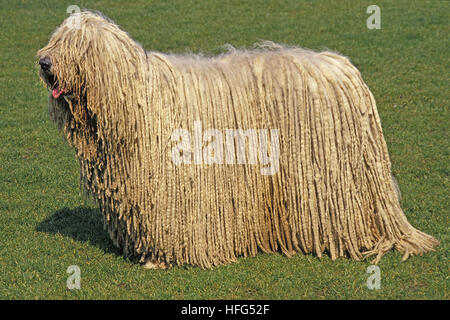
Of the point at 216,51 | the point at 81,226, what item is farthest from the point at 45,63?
the point at 216,51

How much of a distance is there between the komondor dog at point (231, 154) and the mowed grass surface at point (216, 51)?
22 centimetres

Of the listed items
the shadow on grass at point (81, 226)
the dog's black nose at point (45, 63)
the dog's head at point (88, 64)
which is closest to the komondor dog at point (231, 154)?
the dog's head at point (88, 64)

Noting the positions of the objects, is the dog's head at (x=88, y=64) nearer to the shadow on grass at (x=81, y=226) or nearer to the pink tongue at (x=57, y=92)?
the pink tongue at (x=57, y=92)

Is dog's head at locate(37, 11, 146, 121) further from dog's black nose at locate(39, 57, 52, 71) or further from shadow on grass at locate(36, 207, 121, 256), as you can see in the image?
shadow on grass at locate(36, 207, 121, 256)

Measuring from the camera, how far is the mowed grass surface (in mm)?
4953

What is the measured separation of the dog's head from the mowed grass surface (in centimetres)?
146

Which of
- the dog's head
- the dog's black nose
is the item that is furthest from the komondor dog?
the dog's black nose

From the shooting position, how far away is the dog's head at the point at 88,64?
14.9ft

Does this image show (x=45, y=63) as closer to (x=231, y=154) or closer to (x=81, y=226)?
(x=231, y=154)

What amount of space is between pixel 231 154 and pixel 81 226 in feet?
6.35

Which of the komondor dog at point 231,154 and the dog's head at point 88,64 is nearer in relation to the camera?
the dog's head at point 88,64

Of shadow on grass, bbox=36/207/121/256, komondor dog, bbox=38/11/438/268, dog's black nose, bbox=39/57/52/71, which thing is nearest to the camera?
dog's black nose, bbox=39/57/52/71

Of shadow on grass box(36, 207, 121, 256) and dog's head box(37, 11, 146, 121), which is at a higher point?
dog's head box(37, 11, 146, 121)

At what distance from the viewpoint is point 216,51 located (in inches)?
466
